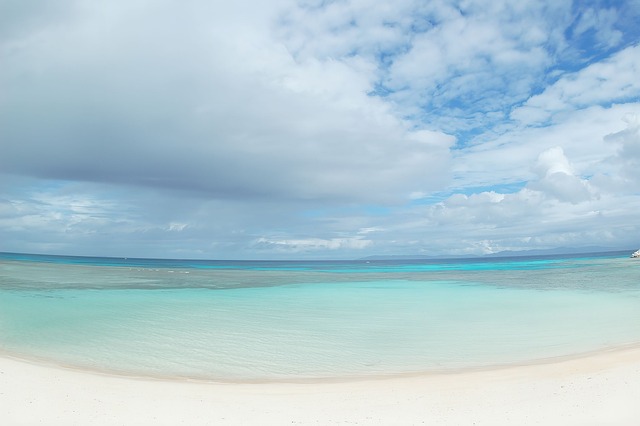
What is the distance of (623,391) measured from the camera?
7227 mm

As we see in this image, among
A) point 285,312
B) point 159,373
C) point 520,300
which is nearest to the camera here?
point 159,373

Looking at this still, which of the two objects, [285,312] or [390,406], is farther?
[285,312]

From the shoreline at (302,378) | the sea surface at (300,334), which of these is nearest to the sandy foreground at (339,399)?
the shoreline at (302,378)

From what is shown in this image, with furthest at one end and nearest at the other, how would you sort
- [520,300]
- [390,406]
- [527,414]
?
[520,300], [390,406], [527,414]

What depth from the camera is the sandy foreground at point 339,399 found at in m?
6.22

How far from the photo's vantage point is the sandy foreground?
622 centimetres

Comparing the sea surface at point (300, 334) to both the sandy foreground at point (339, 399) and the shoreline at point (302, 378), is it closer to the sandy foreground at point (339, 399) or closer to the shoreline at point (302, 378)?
the shoreline at point (302, 378)

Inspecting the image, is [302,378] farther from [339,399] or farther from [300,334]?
[300,334]

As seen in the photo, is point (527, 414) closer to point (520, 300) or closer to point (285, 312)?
point (285, 312)

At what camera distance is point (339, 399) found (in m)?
7.25

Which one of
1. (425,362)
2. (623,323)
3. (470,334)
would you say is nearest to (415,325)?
(470,334)

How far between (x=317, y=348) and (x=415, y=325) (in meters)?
5.24

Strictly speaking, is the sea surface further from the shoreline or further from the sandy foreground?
the sandy foreground

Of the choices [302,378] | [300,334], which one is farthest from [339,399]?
[300,334]
